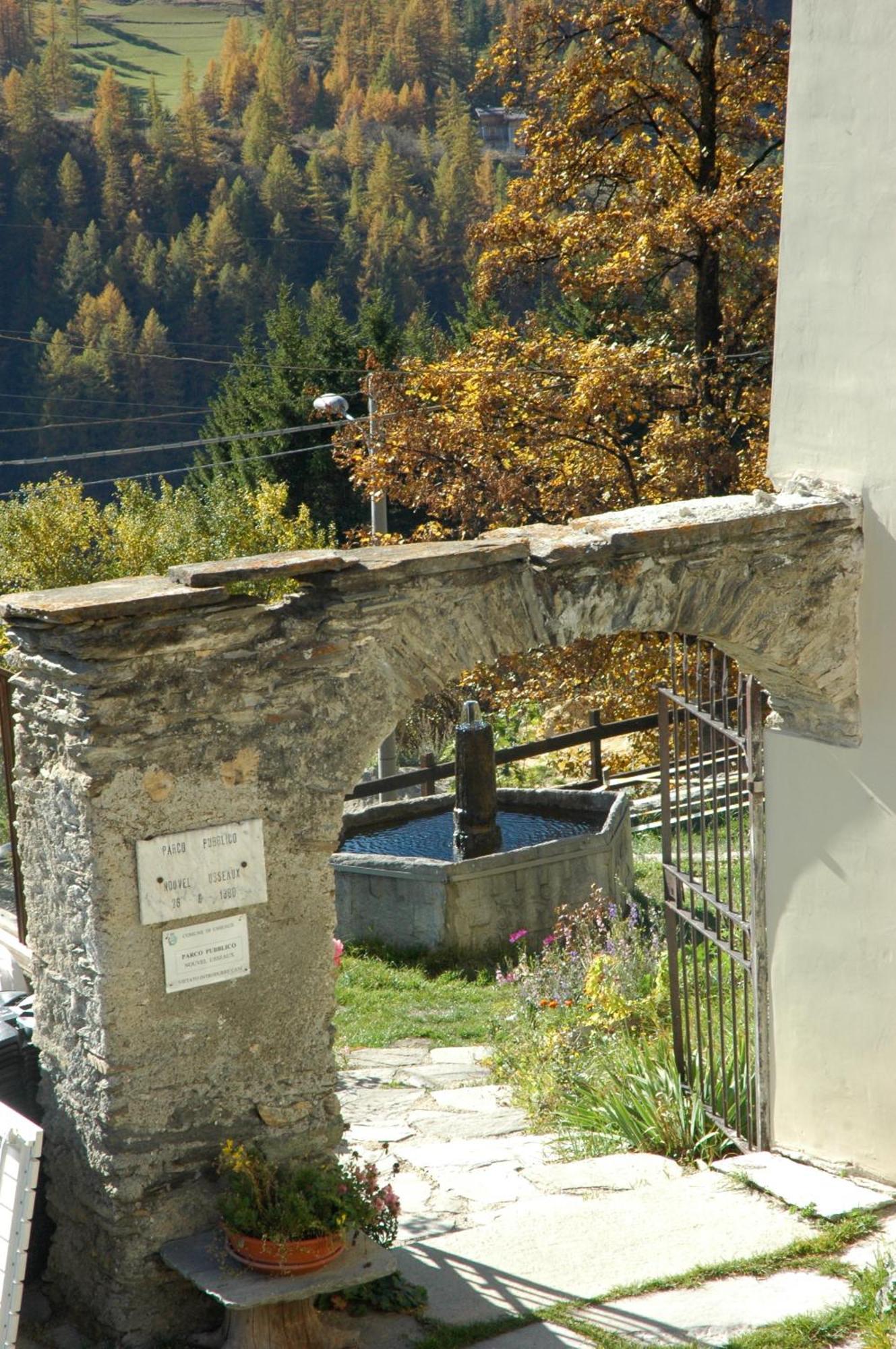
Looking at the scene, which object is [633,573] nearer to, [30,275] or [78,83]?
[30,275]

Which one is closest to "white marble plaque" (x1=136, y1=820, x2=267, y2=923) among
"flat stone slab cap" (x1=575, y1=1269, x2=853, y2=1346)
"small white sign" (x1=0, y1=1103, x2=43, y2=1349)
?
"small white sign" (x1=0, y1=1103, x2=43, y2=1349)

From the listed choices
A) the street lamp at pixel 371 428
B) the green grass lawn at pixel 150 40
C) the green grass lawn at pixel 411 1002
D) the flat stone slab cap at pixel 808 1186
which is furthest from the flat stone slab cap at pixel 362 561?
the green grass lawn at pixel 150 40

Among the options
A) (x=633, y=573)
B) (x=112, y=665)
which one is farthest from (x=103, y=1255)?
(x=633, y=573)

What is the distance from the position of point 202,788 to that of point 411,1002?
5103 millimetres

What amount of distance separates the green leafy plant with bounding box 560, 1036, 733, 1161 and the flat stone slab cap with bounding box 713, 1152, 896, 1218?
41 cm

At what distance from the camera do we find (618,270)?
43.6ft

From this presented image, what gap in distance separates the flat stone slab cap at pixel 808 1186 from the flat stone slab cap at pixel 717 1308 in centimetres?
51

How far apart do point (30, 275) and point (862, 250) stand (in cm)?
6059

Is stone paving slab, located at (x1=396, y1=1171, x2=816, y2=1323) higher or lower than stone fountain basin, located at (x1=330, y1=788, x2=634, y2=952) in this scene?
higher

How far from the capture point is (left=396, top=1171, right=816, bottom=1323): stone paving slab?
4.83 metres

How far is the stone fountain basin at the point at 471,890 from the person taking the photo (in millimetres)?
10070

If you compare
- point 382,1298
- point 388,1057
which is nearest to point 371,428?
point 388,1057

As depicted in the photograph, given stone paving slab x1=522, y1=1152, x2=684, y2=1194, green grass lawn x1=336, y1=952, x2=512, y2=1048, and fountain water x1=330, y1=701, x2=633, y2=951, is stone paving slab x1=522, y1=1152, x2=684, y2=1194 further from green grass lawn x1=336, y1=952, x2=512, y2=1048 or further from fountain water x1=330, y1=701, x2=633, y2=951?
fountain water x1=330, y1=701, x2=633, y2=951

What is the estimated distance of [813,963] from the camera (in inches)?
231
